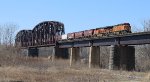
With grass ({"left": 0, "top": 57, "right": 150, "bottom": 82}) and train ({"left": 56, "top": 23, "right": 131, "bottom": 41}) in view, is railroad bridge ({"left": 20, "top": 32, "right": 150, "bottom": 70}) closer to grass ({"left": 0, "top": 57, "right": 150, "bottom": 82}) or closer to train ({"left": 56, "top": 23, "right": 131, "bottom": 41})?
train ({"left": 56, "top": 23, "right": 131, "bottom": 41})

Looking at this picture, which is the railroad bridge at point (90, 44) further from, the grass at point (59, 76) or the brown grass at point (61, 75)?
the grass at point (59, 76)

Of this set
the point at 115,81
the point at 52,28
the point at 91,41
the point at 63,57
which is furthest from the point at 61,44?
the point at 115,81

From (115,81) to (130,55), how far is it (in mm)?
26781

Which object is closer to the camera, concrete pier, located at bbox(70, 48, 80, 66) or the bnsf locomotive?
the bnsf locomotive

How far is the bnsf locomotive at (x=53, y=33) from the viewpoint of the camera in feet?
190

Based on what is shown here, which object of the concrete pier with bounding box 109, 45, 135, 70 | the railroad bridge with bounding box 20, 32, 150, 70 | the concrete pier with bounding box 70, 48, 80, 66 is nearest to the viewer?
the railroad bridge with bounding box 20, 32, 150, 70

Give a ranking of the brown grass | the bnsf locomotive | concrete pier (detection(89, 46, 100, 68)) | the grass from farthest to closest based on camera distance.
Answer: concrete pier (detection(89, 46, 100, 68)) < the bnsf locomotive < the brown grass < the grass

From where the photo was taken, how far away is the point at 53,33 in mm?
102500

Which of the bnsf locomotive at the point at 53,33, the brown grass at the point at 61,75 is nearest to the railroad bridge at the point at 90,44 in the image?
the bnsf locomotive at the point at 53,33

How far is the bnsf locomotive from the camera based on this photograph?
57.8 metres

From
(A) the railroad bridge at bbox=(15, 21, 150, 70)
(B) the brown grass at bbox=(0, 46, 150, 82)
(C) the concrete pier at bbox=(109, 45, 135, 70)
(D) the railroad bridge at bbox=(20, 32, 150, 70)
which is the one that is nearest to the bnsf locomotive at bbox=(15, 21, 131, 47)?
(A) the railroad bridge at bbox=(15, 21, 150, 70)

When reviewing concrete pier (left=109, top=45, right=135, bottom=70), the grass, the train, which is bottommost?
the grass

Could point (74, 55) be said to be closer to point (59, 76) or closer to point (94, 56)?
point (94, 56)

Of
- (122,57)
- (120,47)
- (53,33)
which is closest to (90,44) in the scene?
(120,47)
